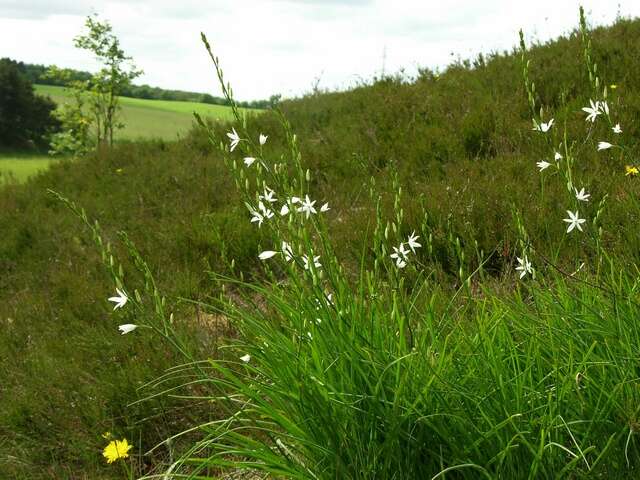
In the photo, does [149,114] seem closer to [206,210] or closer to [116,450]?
[206,210]

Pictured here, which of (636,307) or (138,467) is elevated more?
(636,307)

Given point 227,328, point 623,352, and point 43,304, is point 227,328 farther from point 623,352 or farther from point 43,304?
point 623,352

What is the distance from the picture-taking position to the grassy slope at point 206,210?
3451 mm

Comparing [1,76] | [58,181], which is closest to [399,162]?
[58,181]

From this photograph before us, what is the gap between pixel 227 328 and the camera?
3.89m

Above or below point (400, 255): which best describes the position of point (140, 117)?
above

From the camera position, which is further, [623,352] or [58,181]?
[58,181]

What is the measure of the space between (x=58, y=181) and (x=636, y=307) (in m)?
8.76

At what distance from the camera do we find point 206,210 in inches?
249

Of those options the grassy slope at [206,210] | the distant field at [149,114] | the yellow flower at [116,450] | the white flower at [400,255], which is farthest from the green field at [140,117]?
the white flower at [400,255]

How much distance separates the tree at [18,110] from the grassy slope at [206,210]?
95.0 ft

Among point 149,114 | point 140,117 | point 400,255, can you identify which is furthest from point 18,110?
point 400,255

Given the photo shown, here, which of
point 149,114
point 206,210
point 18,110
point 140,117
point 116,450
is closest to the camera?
point 116,450

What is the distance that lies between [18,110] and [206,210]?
111ft
